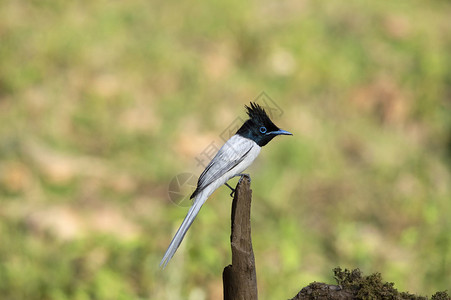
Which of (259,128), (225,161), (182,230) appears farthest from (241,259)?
(259,128)

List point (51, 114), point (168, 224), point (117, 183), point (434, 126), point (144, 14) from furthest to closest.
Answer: point (144, 14), point (434, 126), point (51, 114), point (117, 183), point (168, 224)

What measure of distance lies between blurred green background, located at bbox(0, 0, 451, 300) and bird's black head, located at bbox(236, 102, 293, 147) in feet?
8.02

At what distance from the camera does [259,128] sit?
2.90 metres

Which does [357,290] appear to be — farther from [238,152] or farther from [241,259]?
[238,152]

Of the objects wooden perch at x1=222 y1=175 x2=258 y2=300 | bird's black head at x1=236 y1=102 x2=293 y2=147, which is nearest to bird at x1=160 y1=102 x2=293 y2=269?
bird's black head at x1=236 y1=102 x2=293 y2=147

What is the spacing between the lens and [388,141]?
8.58 metres

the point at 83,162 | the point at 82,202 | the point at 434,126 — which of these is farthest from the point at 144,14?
the point at 434,126

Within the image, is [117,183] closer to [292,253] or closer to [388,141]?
[292,253]

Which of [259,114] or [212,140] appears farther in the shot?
[212,140]

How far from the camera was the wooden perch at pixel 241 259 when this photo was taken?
8.61ft

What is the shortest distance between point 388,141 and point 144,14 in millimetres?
4643

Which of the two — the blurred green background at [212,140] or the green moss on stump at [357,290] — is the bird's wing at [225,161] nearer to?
the green moss on stump at [357,290]

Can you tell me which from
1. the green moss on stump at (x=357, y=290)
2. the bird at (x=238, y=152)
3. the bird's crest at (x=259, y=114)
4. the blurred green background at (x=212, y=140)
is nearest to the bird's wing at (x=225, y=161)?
the bird at (x=238, y=152)

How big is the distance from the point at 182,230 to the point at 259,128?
0.69 metres
